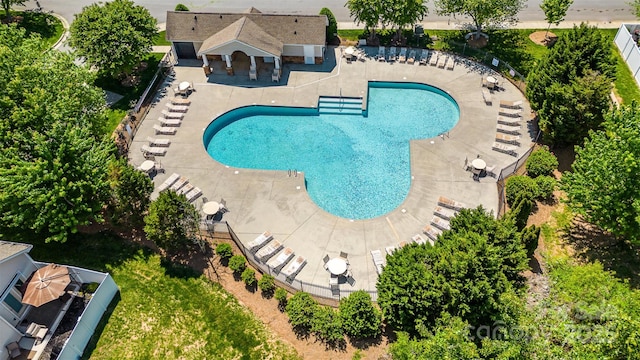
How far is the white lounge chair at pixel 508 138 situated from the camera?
34.8 m

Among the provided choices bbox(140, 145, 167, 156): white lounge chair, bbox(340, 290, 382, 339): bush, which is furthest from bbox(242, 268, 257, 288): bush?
bbox(140, 145, 167, 156): white lounge chair

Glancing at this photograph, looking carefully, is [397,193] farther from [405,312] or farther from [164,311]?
[164,311]

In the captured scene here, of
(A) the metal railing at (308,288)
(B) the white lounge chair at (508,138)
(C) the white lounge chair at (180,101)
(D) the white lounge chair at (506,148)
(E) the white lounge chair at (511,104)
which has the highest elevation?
(E) the white lounge chair at (511,104)

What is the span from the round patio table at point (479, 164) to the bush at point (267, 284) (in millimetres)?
17548

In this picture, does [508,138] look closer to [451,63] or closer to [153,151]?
[451,63]

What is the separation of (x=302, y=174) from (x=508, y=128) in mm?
18083

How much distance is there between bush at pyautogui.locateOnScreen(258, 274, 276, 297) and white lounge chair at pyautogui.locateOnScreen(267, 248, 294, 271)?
0.68m

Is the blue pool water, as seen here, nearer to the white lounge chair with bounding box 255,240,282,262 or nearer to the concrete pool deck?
the concrete pool deck

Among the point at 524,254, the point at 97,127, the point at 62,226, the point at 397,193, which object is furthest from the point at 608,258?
the point at 97,127

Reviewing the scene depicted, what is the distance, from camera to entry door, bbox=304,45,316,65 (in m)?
42.2

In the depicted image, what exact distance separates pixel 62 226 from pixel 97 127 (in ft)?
32.7

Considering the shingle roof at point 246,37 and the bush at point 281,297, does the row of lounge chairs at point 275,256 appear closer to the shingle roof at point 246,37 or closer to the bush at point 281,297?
the bush at point 281,297

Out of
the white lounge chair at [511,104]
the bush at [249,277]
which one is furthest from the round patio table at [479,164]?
the bush at [249,277]

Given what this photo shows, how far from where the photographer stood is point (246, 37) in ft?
131
